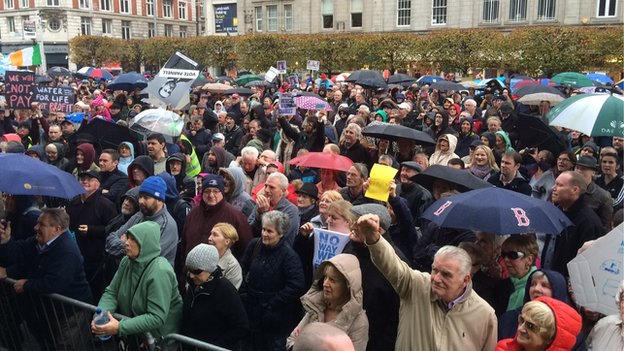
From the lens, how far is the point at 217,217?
231 inches

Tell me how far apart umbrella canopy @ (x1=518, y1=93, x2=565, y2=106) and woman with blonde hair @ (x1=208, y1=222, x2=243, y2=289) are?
11105 millimetres

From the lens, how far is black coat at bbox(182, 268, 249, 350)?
14.7ft

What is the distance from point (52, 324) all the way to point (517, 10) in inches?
1437

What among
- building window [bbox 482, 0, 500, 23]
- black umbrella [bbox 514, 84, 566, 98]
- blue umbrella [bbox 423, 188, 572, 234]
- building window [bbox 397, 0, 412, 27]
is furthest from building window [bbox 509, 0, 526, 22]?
blue umbrella [bbox 423, 188, 572, 234]

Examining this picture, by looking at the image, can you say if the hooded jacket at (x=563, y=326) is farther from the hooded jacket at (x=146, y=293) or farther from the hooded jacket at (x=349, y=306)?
the hooded jacket at (x=146, y=293)

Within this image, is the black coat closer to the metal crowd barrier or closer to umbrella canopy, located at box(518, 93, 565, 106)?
the metal crowd barrier

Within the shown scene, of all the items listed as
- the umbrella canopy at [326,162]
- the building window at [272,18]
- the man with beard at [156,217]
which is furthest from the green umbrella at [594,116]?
the building window at [272,18]

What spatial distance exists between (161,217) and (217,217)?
1.75 ft

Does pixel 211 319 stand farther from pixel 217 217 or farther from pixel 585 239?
pixel 585 239

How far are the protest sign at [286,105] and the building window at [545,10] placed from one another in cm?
2967

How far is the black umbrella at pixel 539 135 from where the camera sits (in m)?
8.20

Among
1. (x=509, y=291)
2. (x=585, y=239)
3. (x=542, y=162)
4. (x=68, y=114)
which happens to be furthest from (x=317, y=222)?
(x=68, y=114)

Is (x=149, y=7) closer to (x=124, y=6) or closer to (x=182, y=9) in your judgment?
(x=124, y=6)

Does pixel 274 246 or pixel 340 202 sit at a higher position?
pixel 340 202
